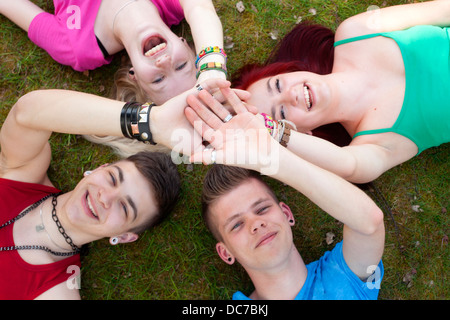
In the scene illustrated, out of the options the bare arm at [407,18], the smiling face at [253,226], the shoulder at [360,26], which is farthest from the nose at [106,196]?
the bare arm at [407,18]

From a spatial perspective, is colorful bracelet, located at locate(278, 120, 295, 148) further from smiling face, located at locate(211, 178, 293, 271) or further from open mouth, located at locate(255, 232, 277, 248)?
open mouth, located at locate(255, 232, 277, 248)

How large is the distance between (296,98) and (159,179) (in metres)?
1.93

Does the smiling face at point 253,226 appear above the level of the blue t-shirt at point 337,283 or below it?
above

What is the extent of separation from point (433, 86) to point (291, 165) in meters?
2.29

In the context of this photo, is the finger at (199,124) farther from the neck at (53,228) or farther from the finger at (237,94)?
the neck at (53,228)

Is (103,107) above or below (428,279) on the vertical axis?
above

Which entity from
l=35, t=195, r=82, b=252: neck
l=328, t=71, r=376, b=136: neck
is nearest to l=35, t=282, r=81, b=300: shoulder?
l=35, t=195, r=82, b=252: neck

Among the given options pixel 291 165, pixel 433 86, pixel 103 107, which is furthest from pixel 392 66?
pixel 103 107

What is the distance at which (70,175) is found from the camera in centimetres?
532

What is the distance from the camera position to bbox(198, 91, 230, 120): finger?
12.8 ft

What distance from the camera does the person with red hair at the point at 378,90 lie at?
4.29 metres

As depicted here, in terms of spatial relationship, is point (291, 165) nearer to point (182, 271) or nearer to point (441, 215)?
point (182, 271)

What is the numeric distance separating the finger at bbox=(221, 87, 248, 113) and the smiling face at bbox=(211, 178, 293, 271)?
0.95 meters

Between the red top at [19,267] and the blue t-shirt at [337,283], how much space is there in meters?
2.35
